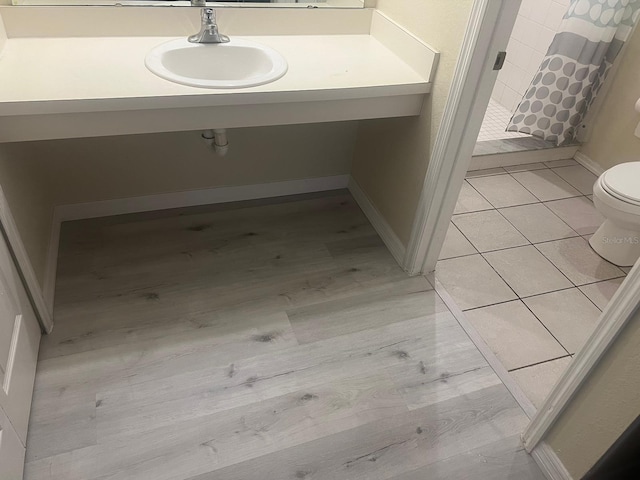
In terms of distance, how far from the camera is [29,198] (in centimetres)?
172

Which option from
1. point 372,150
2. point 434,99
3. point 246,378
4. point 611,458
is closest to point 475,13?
point 434,99

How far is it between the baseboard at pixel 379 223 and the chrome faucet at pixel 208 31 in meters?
1.00

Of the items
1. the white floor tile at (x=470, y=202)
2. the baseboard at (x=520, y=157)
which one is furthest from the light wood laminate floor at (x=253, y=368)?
the baseboard at (x=520, y=157)

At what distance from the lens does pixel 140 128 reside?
1.44m

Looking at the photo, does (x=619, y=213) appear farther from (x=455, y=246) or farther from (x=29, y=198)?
(x=29, y=198)

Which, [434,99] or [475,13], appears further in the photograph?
[434,99]

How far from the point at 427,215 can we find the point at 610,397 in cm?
88

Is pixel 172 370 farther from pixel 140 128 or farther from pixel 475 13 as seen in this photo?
pixel 475 13

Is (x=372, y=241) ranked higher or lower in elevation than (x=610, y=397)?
lower

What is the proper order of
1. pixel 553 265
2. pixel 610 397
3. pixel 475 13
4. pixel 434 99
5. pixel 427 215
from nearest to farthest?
pixel 610 397 < pixel 475 13 < pixel 434 99 < pixel 427 215 < pixel 553 265

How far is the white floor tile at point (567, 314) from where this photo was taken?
6.00ft

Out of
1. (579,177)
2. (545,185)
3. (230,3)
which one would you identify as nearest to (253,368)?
(230,3)

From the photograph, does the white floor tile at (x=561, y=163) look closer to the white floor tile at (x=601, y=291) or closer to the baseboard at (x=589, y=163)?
the baseboard at (x=589, y=163)

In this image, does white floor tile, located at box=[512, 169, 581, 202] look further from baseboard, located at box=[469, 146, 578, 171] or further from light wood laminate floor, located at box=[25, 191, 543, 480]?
light wood laminate floor, located at box=[25, 191, 543, 480]
